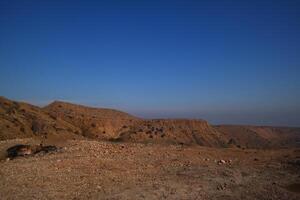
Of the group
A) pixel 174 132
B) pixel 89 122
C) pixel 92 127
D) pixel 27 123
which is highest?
pixel 89 122

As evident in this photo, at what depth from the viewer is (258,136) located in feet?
220

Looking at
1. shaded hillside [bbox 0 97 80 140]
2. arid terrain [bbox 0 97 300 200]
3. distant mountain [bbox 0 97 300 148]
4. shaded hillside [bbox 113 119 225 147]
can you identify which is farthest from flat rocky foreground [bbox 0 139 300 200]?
shaded hillside [bbox 113 119 225 147]

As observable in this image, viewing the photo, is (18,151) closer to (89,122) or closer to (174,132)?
(89,122)

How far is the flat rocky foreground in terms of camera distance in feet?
38.9

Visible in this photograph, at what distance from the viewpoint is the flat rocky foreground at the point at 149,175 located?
11.9m

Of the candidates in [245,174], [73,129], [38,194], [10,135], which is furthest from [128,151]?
[73,129]

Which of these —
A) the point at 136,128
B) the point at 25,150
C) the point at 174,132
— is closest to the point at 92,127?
the point at 136,128

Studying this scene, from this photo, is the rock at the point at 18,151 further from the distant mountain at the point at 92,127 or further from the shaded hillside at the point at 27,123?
the shaded hillside at the point at 27,123

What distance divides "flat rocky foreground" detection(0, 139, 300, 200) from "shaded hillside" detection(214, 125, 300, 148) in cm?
3087

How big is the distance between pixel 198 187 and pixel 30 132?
23.3 m

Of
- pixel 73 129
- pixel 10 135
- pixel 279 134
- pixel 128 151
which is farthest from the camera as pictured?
pixel 279 134

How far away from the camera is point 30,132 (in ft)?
107

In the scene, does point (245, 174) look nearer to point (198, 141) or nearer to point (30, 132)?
point (30, 132)

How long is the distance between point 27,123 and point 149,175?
74.9 ft
